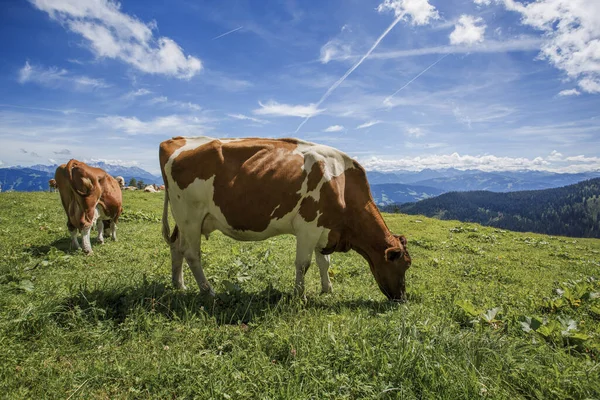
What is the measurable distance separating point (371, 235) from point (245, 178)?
286cm

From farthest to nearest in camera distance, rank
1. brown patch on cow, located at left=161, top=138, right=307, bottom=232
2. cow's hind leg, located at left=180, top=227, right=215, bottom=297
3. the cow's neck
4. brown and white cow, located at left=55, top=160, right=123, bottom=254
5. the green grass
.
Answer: brown and white cow, located at left=55, top=160, right=123, bottom=254
the cow's neck
cow's hind leg, located at left=180, top=227, right=215, bottom=297
brown patch on cow, located at left=161, top=138, right=307, bottom=232
the green grass

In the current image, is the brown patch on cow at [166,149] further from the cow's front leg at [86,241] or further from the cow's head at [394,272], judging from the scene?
the cow's front leg at [86,241]

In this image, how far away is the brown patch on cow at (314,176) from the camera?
6121 mm

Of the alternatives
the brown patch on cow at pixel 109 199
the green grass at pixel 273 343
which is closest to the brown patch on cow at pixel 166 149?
the green grass at pixel 273 343

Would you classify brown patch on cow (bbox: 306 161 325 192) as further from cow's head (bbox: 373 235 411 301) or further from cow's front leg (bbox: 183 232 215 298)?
cow's front leg (bbox: 183 232 215 298)

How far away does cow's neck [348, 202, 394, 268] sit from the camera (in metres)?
6.54

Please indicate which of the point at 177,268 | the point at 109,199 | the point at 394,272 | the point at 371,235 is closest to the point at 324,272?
the point at 371,235

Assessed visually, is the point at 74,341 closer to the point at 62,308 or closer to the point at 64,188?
the point at 62,308

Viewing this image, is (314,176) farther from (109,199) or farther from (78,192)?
(109,199)

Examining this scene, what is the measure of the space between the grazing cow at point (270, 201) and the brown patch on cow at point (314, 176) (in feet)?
0.06

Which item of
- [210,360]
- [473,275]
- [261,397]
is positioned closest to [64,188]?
[210,360]

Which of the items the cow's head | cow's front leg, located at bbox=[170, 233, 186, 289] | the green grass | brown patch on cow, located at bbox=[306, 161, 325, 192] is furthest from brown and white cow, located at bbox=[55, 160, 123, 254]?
the cow's head

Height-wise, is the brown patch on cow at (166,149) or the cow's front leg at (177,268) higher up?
the brown patch on cow at (166,149)

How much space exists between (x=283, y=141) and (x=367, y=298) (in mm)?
3784
